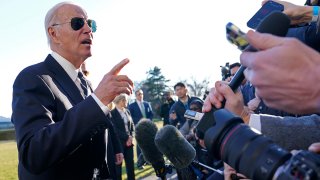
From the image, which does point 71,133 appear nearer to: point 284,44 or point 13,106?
point 13,106

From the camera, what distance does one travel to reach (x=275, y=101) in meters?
1.26

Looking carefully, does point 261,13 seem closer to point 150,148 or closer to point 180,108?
point 150,148

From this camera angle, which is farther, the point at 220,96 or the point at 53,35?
the point at 53,35

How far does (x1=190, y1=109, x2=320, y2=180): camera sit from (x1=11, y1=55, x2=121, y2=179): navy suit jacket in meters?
1.01

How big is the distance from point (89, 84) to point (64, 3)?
28.9 inches

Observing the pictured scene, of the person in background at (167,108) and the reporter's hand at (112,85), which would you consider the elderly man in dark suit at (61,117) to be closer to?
the reporter's hand at (112,85)

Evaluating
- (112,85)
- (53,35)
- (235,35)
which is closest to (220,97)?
(235,35)

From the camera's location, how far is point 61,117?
2320 millimetres

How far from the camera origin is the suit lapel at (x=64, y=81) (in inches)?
97.4

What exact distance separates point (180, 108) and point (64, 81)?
589cm

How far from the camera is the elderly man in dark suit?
2.04 metres

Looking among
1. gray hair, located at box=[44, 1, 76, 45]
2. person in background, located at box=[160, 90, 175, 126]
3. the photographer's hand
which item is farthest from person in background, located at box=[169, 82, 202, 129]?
the photographer's hand

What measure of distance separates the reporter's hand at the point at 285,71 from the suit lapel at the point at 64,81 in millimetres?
1565

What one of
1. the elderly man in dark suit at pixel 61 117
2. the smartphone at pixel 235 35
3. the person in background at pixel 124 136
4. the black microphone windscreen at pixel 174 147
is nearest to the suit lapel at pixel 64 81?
the elderly man in dark suit at pixel 61 117
